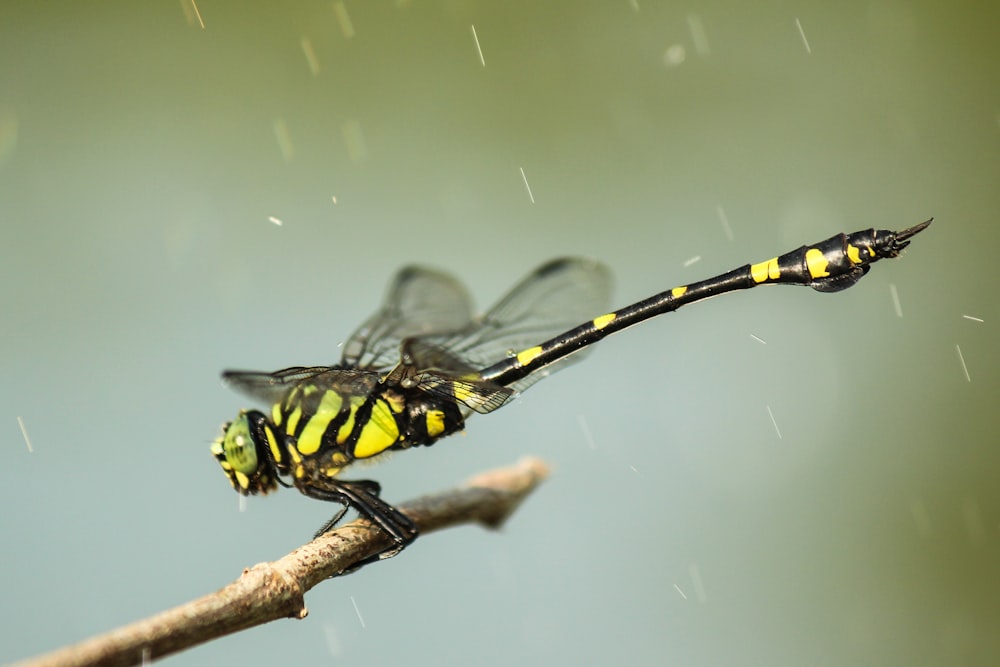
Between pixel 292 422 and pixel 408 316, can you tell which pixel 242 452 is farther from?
pixel 408 316

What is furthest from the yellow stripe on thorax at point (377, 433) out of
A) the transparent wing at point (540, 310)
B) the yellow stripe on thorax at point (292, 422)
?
the transparent wing at point (540, 310)

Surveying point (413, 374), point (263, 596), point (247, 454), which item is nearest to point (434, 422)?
point (413, 374)

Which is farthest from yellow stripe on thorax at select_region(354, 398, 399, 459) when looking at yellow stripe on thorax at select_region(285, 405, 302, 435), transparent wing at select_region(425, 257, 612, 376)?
transparent wing at select_region(425, 257, 612, 376)

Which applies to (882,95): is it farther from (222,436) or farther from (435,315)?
(222,436)

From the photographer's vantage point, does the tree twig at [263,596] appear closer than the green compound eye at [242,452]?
Yes

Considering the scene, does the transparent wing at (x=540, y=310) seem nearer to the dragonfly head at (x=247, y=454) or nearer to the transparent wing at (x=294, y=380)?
the transparent wing at (x=294, y=380)

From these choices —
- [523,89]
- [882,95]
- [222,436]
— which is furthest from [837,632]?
[222,436]
